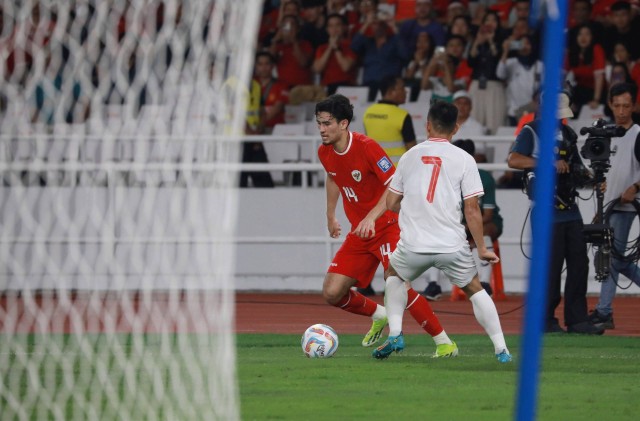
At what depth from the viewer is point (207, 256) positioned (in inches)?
279

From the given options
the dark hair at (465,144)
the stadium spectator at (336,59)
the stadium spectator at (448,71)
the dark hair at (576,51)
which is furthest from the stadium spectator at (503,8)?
the dark hair at (465,144)

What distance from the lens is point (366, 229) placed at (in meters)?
9.66

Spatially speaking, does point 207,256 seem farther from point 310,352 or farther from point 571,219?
point 571,219

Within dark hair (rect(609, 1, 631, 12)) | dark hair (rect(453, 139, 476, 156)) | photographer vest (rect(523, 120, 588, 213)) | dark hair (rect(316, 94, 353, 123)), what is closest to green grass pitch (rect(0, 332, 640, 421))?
photographer vest (rect(523, 120, 588, 213))

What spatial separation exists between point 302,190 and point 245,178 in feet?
2.83

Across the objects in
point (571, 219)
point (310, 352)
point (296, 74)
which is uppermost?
point (296, 74)

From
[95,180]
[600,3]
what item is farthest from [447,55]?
[95,180]

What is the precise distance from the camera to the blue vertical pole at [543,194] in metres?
4.76

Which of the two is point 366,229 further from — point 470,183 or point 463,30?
point 463,30

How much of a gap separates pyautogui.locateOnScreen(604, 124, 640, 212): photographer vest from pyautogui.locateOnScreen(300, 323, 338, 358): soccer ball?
150 inches

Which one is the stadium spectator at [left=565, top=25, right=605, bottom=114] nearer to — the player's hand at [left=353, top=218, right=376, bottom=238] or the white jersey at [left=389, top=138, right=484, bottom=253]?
the player's hand at [left=353, top=218, right=376, bottom=238]

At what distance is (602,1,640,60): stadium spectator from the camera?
17797 mm

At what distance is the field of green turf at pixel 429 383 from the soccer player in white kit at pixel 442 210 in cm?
55

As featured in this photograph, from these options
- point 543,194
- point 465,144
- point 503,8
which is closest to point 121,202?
point 465,144
